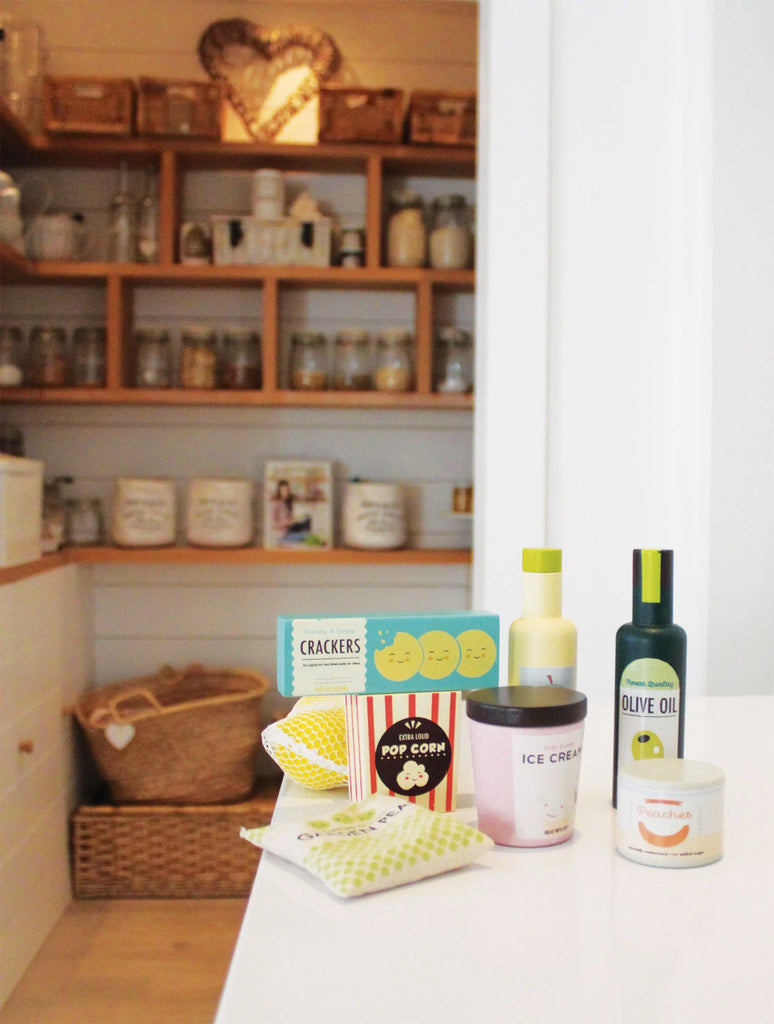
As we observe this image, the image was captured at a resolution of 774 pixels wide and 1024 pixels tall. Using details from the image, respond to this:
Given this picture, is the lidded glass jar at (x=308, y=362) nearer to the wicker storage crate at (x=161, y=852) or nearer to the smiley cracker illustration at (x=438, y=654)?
the wicker storage crate at (x=161, y=852)

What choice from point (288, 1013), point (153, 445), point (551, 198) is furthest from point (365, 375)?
point (288, 1013)

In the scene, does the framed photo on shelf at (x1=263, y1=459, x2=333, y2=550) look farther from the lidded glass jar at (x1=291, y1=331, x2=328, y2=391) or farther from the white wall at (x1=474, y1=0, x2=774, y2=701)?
the white wall at (x1=474, y1=0, x2=774, y2=701)

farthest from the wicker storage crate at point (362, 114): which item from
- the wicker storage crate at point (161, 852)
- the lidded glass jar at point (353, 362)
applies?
the wicker storage crate at point (161, 852)

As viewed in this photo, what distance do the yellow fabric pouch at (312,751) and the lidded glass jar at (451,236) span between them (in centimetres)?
199

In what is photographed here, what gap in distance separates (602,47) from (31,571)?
155 cm

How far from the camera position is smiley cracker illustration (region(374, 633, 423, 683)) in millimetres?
795

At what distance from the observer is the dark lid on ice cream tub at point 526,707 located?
2.34 ft

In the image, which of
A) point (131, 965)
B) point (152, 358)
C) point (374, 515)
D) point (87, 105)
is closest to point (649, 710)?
point (131, 965)

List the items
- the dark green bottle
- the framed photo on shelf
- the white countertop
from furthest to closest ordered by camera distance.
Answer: the framed photo on shelf
the dark green bottle
the white countertop

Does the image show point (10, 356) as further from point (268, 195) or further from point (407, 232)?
point (407, 232)

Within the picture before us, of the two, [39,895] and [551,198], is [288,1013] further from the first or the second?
[39,895]

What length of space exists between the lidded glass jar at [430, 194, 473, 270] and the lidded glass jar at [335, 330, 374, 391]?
0.93 ft

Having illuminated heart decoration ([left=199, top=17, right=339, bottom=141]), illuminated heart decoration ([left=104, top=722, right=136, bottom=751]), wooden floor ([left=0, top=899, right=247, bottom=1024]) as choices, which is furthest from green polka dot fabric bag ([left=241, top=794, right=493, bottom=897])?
illuminated heart decoration ([left=199, top=17, right=339, bottom=141])

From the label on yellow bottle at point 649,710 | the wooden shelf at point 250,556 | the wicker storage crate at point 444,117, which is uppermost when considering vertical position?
the wicker storage crate at point 444,117
